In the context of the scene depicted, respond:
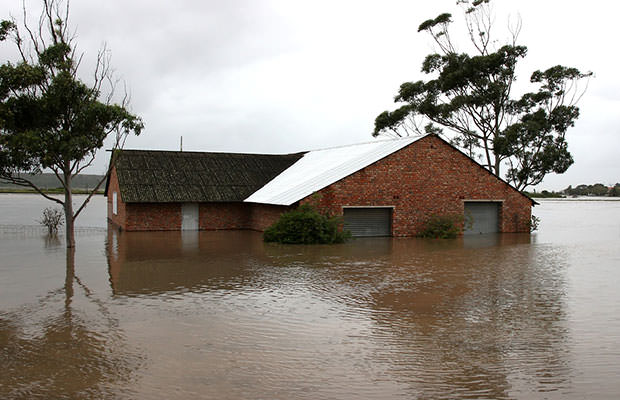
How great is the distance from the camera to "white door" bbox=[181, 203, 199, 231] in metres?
29.4

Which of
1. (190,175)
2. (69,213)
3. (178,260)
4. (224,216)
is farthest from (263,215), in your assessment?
(178,260)

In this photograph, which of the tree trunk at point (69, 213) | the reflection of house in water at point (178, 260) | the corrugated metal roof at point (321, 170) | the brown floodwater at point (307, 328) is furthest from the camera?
the corrugated metal roof at point (321, 170)

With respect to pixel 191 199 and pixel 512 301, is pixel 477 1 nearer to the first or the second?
pixel 191 199

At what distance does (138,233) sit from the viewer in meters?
27.5

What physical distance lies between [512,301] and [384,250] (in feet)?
30.5

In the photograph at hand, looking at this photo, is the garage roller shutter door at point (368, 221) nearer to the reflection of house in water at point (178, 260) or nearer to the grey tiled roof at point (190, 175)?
the reflection of house in water at point (178, 260)

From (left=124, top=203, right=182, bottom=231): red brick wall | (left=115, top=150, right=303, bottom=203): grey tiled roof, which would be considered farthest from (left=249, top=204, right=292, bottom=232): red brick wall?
(left=124, top=203, right=182, bottom=231): red brick wall

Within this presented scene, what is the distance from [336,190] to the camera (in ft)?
81.5

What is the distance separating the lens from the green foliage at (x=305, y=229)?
74.2ft

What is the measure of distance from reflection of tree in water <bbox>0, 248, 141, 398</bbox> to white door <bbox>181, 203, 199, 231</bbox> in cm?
1864

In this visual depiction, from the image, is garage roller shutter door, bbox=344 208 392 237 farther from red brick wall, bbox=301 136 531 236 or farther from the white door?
the white door

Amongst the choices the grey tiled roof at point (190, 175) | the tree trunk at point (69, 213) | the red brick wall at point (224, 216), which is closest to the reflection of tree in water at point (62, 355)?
the tree trunk at point (69, 213)

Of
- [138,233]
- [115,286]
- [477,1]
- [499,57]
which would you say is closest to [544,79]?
[499,57]

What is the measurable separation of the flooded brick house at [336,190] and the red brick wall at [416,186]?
45 millimetres
